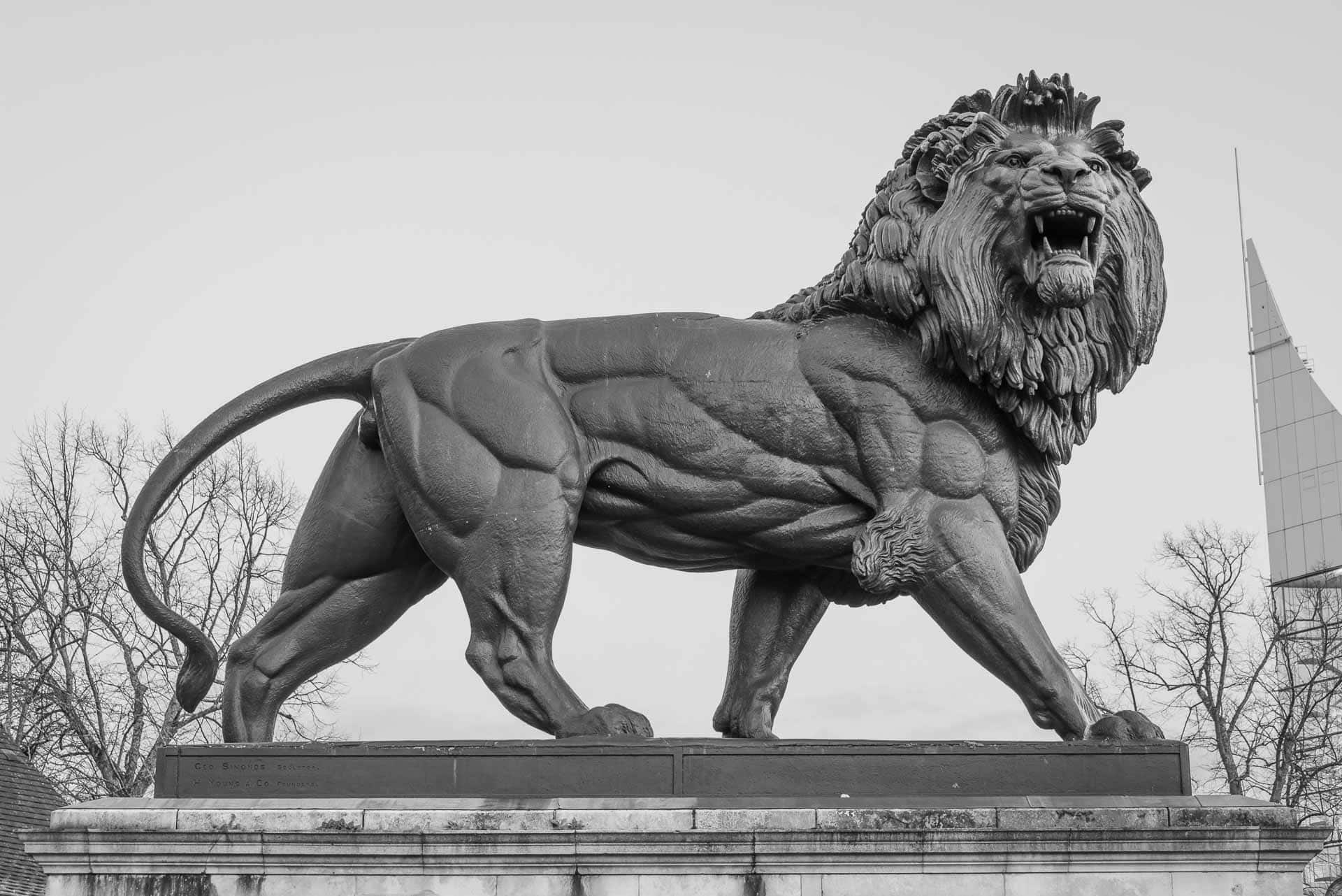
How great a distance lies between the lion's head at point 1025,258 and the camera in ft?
25.4

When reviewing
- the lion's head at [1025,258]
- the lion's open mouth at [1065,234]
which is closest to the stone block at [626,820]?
the lion's head at [1025,258]

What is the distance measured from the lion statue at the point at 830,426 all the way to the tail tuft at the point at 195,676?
0.05 ft

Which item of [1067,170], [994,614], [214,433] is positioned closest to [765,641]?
[994,614]

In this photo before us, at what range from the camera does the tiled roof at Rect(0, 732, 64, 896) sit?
21.5 meters

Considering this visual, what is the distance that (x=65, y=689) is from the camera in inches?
1020

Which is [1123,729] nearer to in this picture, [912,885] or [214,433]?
[912,885]

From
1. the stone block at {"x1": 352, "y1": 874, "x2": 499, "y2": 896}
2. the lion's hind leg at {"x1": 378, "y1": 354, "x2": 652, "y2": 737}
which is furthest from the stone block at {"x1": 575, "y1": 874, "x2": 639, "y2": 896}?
the lion's hind leg at {"x1": 378, "y1": 354, "x2": 652, "y2": 737}

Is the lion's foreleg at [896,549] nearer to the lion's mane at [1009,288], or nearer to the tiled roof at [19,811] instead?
the lion's mane at [1009,288]

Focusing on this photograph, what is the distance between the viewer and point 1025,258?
777 centimetres

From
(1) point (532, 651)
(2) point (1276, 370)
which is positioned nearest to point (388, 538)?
(1) point (532, 651)

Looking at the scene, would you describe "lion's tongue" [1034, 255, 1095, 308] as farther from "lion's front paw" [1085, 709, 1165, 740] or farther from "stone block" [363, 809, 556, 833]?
"stone block" [363, 809, 556, 833]

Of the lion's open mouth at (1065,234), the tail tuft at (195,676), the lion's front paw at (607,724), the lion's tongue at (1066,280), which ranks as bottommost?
the lion's front paw at (607,724)

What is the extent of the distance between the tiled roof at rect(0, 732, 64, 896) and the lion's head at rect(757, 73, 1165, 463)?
16744 mm

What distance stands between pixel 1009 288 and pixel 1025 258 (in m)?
0.17
